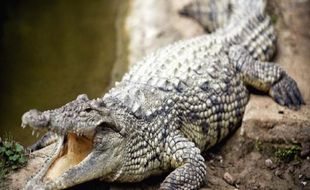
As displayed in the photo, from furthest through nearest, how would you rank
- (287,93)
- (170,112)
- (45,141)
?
(287,93)
(45,141)
(170,112)

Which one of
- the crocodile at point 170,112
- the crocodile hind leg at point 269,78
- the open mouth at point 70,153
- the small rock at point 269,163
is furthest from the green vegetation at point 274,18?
the open mouth at point 70,153

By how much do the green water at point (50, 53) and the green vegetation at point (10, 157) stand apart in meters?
0.42

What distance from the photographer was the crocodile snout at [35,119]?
418 cm

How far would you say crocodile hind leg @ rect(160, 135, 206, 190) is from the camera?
4844mm

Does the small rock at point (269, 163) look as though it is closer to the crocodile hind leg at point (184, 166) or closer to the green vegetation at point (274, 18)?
the crocodile hind leg at point (184, 166)

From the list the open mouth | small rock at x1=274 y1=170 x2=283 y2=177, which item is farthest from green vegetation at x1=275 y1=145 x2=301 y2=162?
the open mouth

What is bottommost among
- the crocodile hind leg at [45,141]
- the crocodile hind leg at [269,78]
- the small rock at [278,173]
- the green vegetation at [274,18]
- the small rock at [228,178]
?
the small rock at [278,173]

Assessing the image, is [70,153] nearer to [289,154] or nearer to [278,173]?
[278,173]

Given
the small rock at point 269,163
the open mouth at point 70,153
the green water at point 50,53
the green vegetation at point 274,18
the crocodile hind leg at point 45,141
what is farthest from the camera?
the green vegetation at point 274,18

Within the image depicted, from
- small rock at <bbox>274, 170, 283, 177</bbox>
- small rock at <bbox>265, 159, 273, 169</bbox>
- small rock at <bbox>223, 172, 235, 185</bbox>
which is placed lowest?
small rock at <bbox>274, 170, 283, 177</bbox>

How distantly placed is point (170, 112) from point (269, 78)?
1355 mm

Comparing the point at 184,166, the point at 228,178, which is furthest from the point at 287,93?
the point at 184,166

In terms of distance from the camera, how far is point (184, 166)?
4.97m

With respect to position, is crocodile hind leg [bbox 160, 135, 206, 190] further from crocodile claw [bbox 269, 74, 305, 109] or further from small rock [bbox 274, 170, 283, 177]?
crocodile claw [bbox 269, 74, 305, 109]
